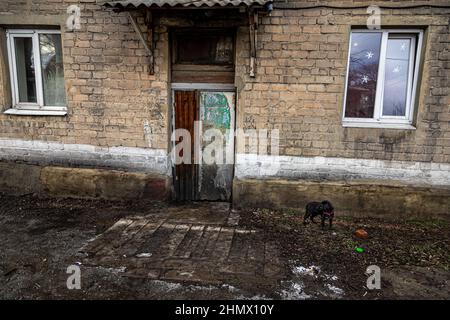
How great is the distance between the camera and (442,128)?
16.1 ft

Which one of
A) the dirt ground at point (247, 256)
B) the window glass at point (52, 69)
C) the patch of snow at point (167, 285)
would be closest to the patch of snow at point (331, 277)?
the dirt ground at point (247, 256)

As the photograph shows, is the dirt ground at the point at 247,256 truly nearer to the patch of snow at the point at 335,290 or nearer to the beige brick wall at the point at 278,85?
the patch of snow at the point at 335,290

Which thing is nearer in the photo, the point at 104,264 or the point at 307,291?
the point at 307,291

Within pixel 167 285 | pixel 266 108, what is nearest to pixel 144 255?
pixel 167 285

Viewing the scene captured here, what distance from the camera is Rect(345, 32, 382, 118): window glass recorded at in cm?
502

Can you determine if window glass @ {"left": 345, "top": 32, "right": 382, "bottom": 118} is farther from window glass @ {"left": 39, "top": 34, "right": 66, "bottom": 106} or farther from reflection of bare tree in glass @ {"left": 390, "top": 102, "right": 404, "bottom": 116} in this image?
window glass @ {"left": 39, "top": 34, "right": 66, "bottom": 106}

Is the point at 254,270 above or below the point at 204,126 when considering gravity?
below

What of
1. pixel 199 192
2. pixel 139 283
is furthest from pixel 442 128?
Result: pixel 139 283

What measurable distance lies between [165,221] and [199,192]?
3.55ft

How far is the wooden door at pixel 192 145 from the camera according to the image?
557cm

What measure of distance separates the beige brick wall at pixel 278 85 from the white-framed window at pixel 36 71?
349 mm
